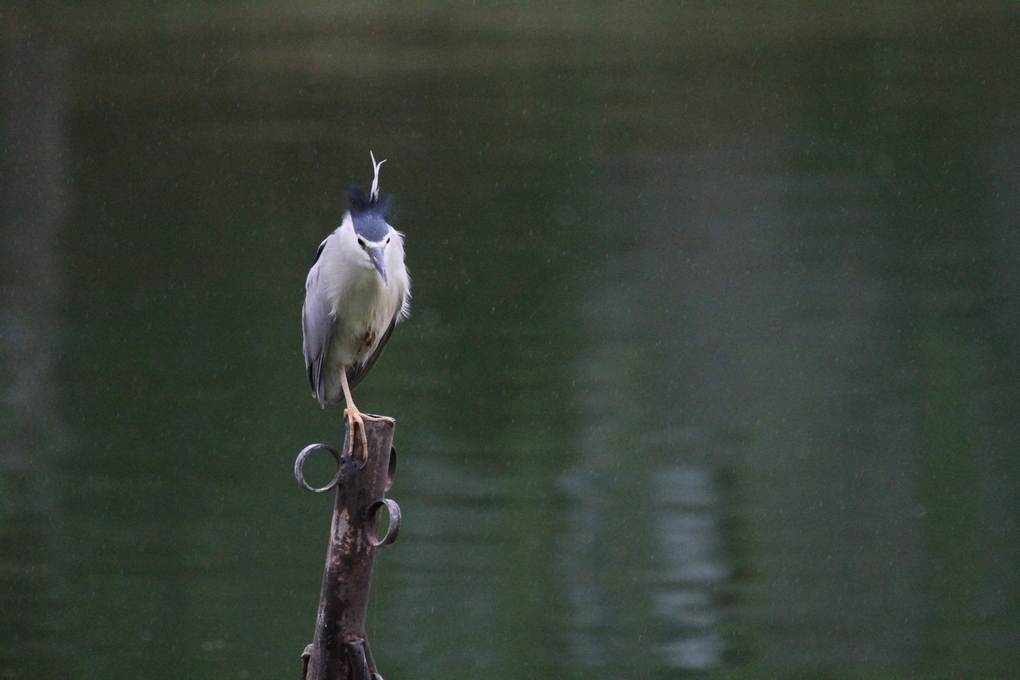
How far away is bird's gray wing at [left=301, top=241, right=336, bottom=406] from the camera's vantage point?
130 inches

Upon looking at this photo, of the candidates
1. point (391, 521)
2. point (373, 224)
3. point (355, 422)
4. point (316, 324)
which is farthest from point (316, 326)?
point (391, 521)

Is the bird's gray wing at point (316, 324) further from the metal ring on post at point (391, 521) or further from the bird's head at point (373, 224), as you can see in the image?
the metal ring on post at point (391, 521)

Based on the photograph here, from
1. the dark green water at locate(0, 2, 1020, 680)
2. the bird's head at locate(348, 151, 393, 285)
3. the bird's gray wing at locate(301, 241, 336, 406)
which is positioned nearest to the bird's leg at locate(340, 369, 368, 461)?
the bird's gray wing at locate(301, 241, 336, 406)

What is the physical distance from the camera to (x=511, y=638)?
4.89 m

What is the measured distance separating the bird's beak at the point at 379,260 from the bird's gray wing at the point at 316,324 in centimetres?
28

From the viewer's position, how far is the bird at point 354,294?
3127 millimetres

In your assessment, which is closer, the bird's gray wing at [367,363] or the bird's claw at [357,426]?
the bird's claw at [357,426]

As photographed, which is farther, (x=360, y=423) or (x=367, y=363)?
(x=367, y=363)

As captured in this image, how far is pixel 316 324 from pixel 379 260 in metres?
0.37

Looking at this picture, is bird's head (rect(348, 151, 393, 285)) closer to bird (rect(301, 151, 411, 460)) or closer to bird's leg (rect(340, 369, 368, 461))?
bird (rect(301, 151, 411, 460))

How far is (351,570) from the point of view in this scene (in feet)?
8.20

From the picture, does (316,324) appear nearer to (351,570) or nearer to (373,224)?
(373,224)

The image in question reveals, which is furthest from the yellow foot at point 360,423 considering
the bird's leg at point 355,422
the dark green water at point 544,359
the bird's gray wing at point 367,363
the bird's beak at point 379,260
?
the dark green water at point 544,359

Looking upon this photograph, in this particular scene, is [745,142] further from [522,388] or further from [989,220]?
[522,388]
